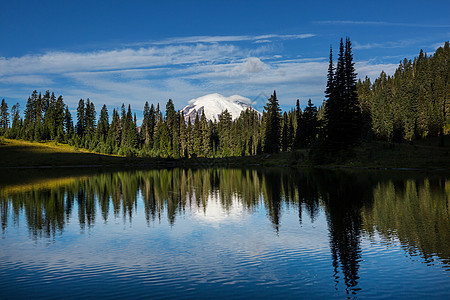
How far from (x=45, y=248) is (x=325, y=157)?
76.0m

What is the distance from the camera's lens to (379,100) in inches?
5640

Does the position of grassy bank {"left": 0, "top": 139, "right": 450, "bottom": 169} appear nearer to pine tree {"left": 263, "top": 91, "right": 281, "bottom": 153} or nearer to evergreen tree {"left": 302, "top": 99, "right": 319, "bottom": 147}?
pine tree {"left": 263, "top": 91, "right": 281, "bottom": 153}

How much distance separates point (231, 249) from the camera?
1720cm

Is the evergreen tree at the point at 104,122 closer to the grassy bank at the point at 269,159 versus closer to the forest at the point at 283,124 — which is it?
the forest at the point at 283,124

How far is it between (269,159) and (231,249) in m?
91.2

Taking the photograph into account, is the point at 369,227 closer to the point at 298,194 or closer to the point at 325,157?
the point at 298,194

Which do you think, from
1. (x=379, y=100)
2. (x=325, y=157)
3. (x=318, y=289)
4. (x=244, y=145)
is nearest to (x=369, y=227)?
(x=318, y=289)

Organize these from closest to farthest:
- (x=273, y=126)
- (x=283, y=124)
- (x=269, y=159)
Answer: (x=269, y=159)
(x=273, y=126)
(x=283, y=124)

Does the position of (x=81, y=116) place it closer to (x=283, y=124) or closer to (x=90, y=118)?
(x=90, y=118)

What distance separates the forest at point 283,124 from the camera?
86.7 meters

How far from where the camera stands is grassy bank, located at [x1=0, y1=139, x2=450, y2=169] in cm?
7156

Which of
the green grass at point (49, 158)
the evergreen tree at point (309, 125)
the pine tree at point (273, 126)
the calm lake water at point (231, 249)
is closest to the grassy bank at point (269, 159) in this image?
the green grass at point (49, 158)

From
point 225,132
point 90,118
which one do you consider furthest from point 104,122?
point 225,132

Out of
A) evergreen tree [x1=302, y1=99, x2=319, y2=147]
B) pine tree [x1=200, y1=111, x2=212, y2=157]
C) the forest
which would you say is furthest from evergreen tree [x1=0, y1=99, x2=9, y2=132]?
evergreen tree [x1=302, y1=99, x2=319, y2=147]
